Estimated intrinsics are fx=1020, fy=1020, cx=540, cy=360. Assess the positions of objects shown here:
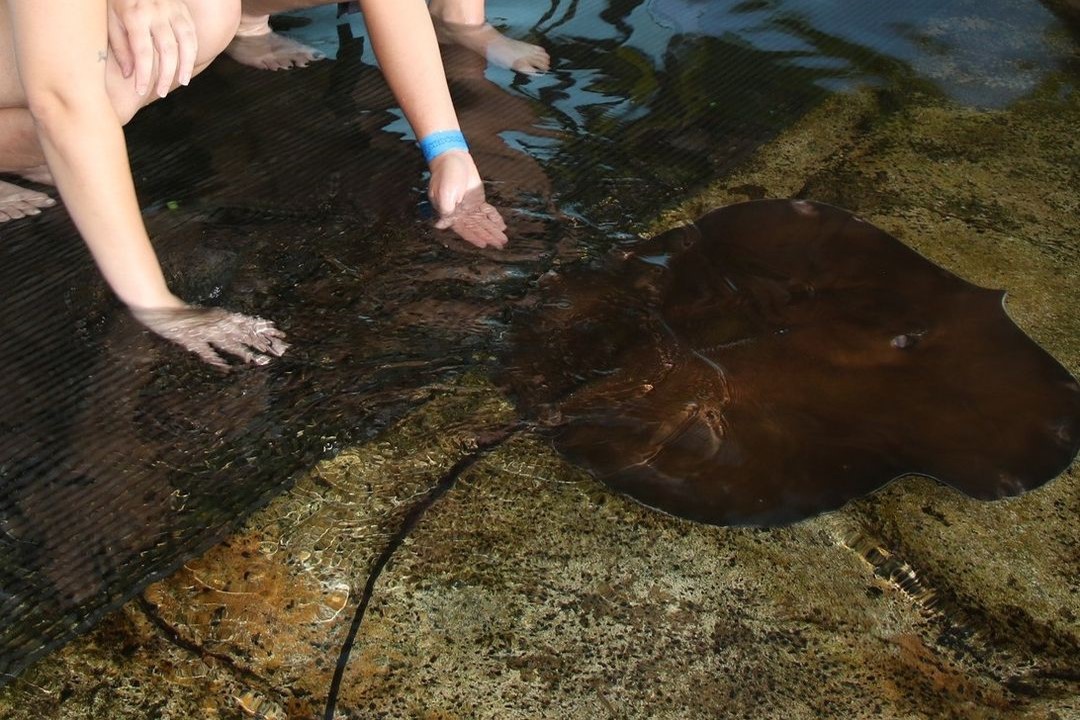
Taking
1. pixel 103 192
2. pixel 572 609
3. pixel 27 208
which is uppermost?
pixel 103 192

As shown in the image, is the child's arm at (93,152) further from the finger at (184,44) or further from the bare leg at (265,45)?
the bare leg at (265,45)

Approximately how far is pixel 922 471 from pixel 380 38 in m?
1.80

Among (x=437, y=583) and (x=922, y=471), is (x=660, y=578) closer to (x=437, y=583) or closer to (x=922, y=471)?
(x=437, y=583)

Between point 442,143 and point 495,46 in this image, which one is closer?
point 442,143

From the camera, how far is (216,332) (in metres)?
2.26

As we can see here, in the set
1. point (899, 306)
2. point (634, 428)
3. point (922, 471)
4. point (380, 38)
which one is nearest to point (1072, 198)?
point (899, 306)

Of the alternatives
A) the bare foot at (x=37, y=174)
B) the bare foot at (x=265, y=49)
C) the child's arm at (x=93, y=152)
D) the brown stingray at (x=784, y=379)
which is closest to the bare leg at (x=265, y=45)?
the bare foot at (x=265, y=49)

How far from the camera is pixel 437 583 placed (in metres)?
1.88

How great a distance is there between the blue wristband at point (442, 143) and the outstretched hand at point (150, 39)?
652 mm

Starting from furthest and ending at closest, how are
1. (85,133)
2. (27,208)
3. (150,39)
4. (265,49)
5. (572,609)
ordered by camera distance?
(265,49) → (27,208) → (150,39) → (85,133) → (572,609)

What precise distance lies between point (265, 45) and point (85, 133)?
1446mm

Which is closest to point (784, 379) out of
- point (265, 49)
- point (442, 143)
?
point (442, 143)

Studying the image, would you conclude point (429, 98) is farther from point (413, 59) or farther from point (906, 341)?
point (906, 341)

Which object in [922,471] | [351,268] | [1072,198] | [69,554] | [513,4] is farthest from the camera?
[513,4]
